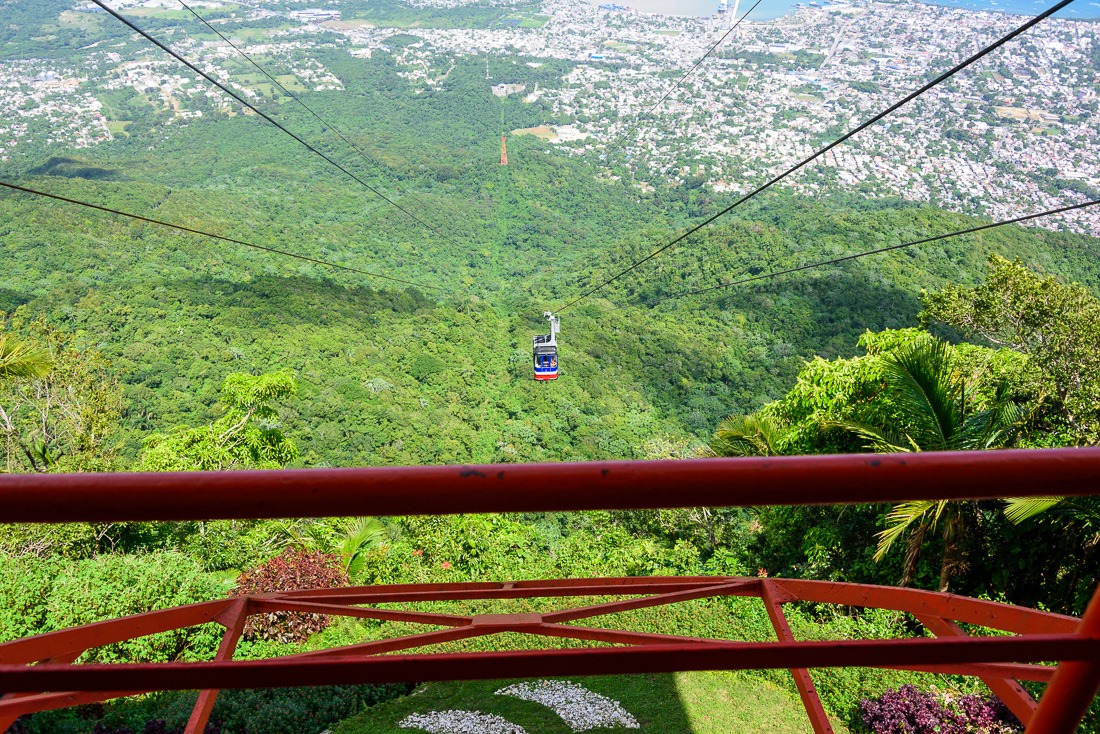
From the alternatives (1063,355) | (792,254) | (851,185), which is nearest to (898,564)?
(1063,355)

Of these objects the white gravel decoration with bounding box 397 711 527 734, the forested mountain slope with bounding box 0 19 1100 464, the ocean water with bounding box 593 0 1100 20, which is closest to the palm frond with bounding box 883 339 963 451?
the white gravel decoration with bounding box 397 711 527 734

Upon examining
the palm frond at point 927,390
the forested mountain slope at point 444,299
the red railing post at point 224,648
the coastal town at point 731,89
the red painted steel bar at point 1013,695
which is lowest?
the forested mountain slope at point 444,299

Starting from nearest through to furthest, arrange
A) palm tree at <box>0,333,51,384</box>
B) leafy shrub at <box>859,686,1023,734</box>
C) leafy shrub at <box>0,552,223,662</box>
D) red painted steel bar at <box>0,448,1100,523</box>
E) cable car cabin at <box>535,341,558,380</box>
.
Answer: red painted steel bar at <box>0,448,1100,523</box> < leafy shrub at <box>859,686,1023,734</box> < leafy shrub at <box>0,552,223,662</box> < palm tree at <box>0,333,51,384</box> < cable car cabin at <box>535,341,558,380</box>

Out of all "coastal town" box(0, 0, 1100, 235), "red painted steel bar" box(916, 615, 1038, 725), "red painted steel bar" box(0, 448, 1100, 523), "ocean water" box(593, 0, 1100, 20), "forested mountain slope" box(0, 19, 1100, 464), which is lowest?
"forested mountain slope" box(0, 19, 1100, 464)

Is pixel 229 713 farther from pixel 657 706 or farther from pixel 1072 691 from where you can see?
pixel 1072 691

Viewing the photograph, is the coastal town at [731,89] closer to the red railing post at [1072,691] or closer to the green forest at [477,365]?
the green forest at [477,365]

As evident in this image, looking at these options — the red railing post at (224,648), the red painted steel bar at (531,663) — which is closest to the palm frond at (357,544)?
the red railing post at (224,648)

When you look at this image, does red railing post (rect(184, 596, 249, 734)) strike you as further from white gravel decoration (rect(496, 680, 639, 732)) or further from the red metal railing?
white gravel decoration (rect(496, 680, 639, 732))
